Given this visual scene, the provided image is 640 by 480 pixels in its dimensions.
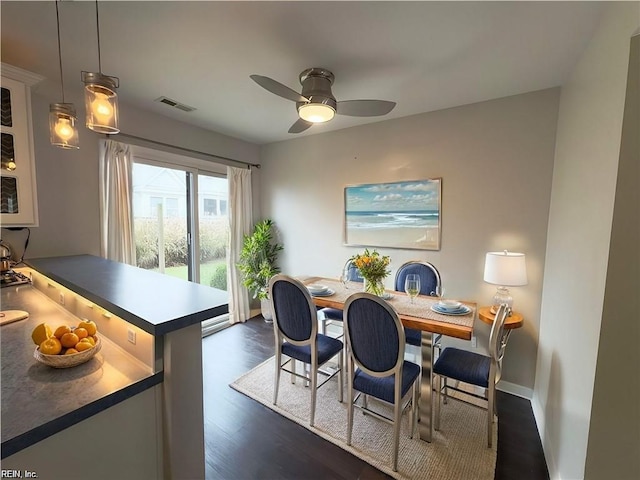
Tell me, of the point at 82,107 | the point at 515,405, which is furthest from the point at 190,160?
the point at 515,405

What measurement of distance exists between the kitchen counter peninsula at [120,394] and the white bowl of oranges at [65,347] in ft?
0.16

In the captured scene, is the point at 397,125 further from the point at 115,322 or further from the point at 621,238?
the point at 115,322

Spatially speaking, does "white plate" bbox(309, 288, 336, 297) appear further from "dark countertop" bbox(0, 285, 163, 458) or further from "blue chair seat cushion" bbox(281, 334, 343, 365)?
"dark countertop" bbox(0, 285, 163, 458)

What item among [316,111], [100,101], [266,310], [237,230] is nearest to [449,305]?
[316,111]

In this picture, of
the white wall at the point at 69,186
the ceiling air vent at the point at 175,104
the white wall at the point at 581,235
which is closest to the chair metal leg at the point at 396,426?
the white wall at the point at 581,235

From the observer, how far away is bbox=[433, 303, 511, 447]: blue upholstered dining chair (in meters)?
1.82

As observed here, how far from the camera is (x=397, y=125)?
125 inches

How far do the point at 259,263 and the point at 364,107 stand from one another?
2.74 meters

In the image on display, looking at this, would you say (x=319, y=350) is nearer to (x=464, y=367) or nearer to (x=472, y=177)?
(x=464, y=367)

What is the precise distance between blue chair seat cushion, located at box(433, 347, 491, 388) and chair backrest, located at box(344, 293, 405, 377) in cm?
54

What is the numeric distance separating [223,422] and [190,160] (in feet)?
9.52

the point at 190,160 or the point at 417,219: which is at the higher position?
the point at 190,160

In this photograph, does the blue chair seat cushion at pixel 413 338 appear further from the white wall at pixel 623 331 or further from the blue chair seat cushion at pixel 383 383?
the white wall at pixel 623 331

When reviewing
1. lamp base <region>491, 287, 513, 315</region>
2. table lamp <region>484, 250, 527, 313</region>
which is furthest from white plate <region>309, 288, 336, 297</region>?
lamp base <region>491, 287, 513, 315</region>
